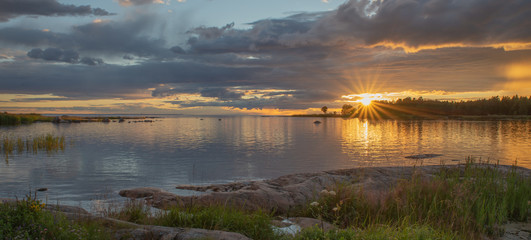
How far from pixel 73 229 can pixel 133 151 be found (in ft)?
112

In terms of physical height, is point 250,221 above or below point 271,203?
above

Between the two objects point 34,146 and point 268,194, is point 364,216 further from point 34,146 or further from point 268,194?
point 34,146

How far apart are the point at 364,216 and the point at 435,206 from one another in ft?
6.99

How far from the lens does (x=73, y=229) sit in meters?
5.90

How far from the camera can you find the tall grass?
8949 millimetres

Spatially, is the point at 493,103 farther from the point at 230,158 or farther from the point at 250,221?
the point at 250,221

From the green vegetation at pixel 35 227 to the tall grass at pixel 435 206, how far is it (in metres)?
5.78

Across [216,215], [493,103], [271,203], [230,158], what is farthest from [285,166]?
[493,103]

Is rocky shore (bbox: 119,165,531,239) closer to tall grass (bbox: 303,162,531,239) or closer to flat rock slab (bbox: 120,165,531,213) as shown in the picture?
flat rock slab (bbox: 120,165,531,213)

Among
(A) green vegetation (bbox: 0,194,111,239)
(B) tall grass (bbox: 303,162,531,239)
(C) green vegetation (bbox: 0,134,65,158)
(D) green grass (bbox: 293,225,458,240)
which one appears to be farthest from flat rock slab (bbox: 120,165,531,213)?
(C) green vegetation (bbox: 0,134,65,158)

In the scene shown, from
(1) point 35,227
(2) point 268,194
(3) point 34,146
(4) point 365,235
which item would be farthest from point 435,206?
(3) point 34,146

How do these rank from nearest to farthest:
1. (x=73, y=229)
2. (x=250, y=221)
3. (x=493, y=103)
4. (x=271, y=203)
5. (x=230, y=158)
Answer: (x=73, y=229) → (x=250, y=221) → (x=271, y=203) → (x=230, y=158) → (x=493, y=103)

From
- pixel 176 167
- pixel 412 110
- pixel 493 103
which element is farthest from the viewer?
pixel 412 110

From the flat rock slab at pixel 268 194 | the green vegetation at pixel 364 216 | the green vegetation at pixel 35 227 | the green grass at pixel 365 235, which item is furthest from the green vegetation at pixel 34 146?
the green grass at pixel 365 235
